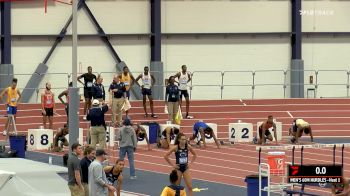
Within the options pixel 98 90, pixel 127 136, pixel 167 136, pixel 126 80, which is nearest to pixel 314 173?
pixel 127 136

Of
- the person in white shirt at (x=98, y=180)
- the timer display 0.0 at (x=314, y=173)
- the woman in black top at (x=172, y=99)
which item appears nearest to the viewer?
the person in white shirt at (x=98, y=180)

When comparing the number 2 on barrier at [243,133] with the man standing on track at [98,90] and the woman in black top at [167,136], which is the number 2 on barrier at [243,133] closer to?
the woman in black top at [167,136]

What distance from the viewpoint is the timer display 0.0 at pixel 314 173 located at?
22250mm

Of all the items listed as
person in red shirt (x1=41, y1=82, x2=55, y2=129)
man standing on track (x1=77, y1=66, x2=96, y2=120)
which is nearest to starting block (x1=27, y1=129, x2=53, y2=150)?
person in red shirt (x1=41, y1=82, x2=55, y2=129)

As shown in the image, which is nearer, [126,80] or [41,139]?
[41,139]

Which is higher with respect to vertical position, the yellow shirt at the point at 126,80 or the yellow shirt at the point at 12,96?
the yellow shirt at the point at 126,80

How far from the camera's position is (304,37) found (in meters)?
49.3

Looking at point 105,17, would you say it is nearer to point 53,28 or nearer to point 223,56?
point 53,28

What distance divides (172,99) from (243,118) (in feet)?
16.4

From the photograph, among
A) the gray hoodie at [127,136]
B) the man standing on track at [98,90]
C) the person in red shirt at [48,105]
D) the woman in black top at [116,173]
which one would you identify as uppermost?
the man standing on track at [98,90]

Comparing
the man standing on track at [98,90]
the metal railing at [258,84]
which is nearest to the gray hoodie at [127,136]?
the man standing on track at [98,90]

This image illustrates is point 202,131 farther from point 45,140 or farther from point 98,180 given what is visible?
point 98,180

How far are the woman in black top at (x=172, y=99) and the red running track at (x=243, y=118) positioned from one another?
1.42 meters

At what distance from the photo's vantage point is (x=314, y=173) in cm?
2244
